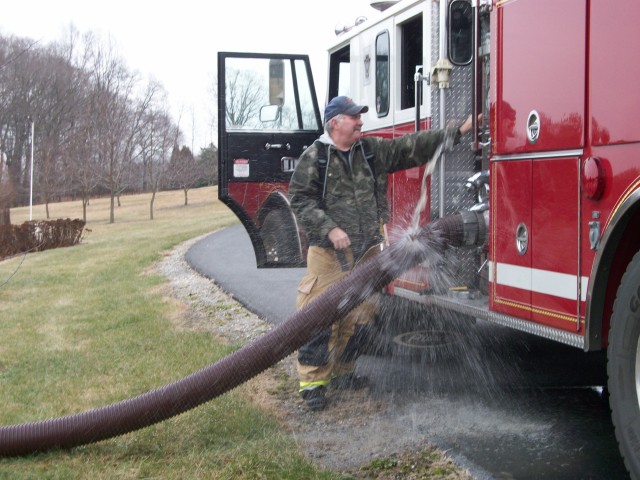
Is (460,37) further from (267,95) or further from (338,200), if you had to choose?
(267,95)

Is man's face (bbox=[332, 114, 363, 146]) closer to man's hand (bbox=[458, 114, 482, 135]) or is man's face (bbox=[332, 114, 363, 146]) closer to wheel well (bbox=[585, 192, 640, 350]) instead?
man's hand (bbox=[458, 114, 482, 135])

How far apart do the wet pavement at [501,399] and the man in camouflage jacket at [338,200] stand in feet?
1.60

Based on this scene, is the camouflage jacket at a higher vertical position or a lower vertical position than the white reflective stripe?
higher

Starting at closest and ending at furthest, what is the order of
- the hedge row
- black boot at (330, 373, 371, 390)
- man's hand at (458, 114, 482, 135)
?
man's hand at (458, 114, 482, 135), black boot at (330, 373, 371, 390), the hedge row

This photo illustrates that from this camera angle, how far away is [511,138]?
163 inches

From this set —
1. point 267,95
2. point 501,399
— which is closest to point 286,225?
point 267,95

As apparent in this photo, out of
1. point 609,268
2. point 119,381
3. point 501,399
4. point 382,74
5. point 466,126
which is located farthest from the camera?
point 382,74

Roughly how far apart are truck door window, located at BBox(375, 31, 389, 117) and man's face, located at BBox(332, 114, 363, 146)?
3.02ft

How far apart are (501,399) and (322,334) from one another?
1.16 m

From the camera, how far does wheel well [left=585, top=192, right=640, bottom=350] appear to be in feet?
11.1

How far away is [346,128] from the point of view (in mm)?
5266

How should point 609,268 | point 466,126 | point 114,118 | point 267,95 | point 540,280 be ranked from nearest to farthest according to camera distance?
point 609,268
point 540,280
point 466,126
point 267,95
point 114,118

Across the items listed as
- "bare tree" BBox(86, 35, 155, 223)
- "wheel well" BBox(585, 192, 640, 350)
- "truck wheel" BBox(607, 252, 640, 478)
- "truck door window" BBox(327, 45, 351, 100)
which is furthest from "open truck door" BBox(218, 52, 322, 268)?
"bare tree" BBox(86, 35, 155, 223)

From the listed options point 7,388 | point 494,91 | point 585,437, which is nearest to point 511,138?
point 494,91
